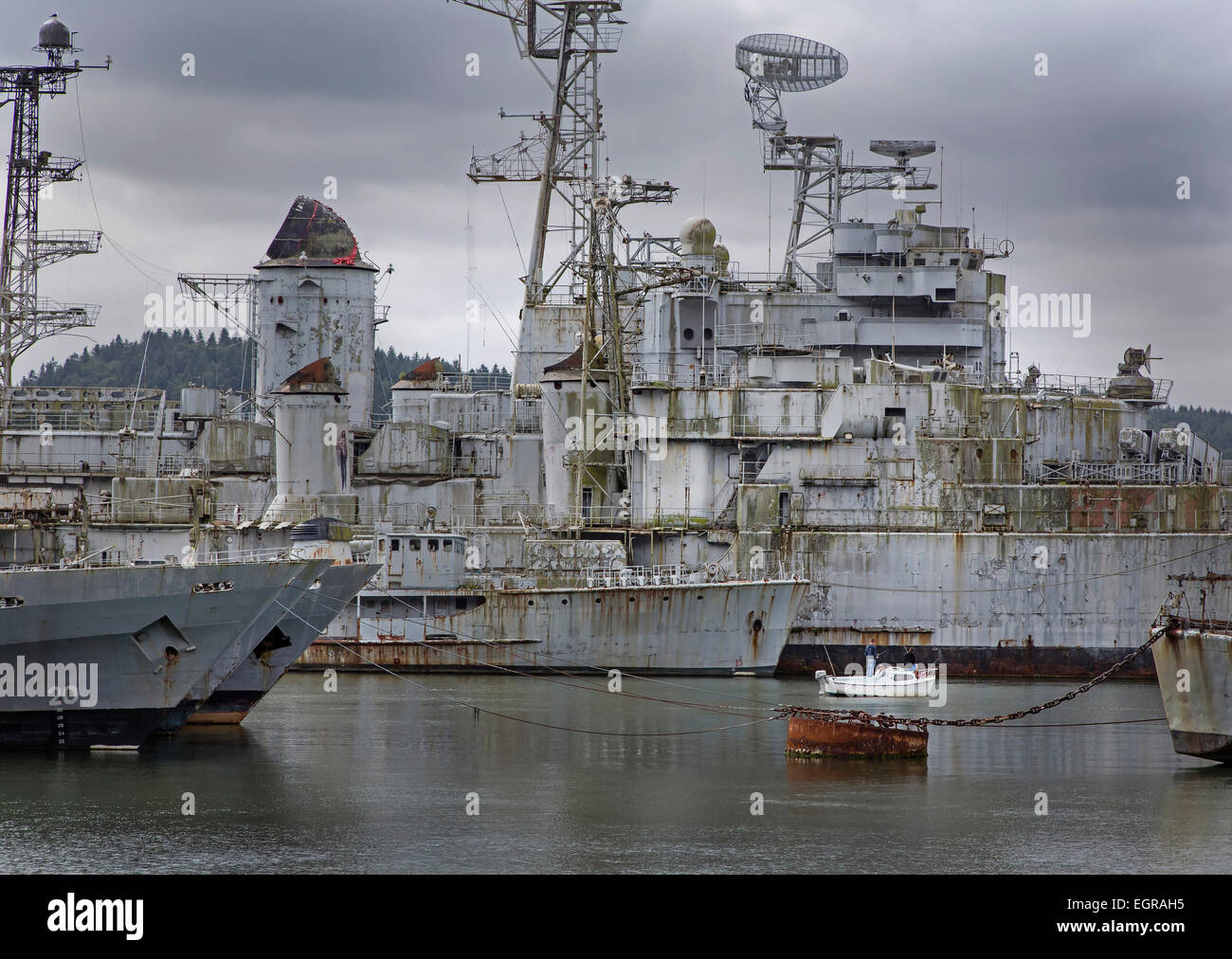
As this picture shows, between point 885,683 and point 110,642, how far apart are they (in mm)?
20808

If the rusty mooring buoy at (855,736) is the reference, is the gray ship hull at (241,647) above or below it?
above

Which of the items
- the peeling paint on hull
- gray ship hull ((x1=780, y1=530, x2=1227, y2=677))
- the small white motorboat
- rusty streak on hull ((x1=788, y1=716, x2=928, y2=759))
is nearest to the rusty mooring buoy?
rusty streak on hull ((x1=788, y1=716, x2=928, y2=759))

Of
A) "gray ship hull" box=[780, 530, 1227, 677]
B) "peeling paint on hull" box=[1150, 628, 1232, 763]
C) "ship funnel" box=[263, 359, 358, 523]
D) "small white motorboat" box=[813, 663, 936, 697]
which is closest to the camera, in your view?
"peeling paint on hull" box=[1150, 628, 1232, 763]

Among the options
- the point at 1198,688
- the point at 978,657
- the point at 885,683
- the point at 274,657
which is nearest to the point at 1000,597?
the point at 978,657

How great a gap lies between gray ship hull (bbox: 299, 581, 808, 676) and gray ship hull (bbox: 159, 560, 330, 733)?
1324 cm

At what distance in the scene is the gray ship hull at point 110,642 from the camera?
29516 millimetres

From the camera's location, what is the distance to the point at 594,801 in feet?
88.2

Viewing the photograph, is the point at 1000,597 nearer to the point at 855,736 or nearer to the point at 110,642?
the point at 855,736

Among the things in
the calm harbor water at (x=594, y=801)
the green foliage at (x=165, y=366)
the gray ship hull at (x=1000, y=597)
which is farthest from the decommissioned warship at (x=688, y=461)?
the green foliage at (x=165, y=366)

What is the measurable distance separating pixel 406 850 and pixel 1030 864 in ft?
28.1

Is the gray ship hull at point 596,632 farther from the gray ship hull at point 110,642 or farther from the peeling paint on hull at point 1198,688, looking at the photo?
the peeling paint on hull at point 1198,688

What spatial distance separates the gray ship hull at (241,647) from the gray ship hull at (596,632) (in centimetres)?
1324

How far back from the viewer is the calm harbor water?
74.7 feet

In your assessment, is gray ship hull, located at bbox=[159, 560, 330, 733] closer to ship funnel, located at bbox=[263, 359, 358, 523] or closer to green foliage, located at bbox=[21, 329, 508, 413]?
ship funnel, located at bbox=[263, 359, 358, 523]
